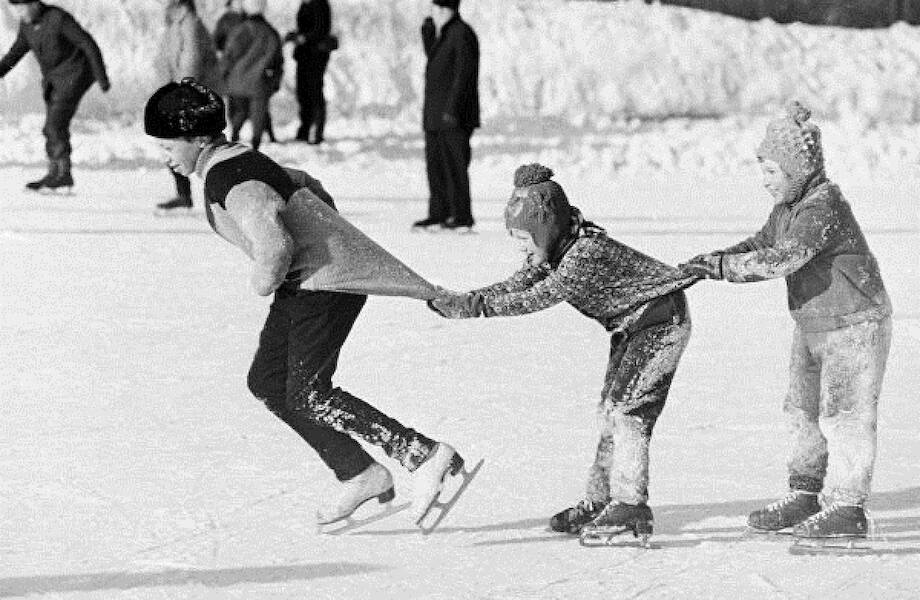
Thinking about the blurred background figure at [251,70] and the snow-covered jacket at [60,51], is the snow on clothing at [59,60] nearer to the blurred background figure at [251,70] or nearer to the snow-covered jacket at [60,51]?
the snow-covered jacket at [60,51]

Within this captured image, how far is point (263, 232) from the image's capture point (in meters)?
4.52

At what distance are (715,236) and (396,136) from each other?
7654mm

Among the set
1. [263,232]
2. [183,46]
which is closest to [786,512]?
[263,232]

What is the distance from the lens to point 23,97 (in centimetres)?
1973

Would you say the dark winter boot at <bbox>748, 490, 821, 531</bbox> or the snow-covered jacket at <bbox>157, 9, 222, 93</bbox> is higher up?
the snow-covered jacket at <bbox>157, 9, 222, 93</bbox>

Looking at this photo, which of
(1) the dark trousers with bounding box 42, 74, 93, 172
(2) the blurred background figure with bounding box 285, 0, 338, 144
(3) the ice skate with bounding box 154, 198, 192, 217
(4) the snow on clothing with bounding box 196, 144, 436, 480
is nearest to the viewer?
(4) the snow on clothing with bounding box 196, 144, 436, 480

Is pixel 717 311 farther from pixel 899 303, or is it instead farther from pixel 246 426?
pixel 246 426

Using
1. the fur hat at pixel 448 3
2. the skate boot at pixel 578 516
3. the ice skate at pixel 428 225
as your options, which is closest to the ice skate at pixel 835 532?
the skate boot at pixel 578 516

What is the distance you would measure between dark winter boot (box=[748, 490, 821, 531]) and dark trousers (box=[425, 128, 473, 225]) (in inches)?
262

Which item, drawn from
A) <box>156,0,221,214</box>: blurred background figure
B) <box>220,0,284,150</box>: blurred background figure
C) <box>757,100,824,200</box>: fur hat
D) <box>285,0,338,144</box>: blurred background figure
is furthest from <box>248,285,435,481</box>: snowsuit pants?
<box>285,0,338,144</box>: blurred background figure

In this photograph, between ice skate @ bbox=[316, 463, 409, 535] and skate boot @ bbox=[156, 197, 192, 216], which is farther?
skate boot @ bbox=[156, 197, 192, 216]

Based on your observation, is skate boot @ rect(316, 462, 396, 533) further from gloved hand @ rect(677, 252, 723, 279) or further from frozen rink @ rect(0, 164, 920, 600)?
gloved hand @ rect(677, 252, 723, 279)

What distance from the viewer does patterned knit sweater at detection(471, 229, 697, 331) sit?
456 centimetres

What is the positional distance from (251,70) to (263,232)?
1158cm
